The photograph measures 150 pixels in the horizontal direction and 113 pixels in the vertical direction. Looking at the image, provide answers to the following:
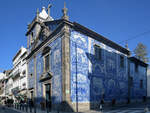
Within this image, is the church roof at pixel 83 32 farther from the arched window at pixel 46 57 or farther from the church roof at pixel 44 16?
the church roof at pixel 44 16

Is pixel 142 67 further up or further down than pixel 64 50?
further down

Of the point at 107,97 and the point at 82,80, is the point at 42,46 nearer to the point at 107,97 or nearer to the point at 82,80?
the point at 82,80

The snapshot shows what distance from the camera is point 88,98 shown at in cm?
1484

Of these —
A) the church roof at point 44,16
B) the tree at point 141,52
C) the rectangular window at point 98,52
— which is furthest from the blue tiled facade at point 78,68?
the tree at point 141,52

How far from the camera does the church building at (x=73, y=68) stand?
13781mm

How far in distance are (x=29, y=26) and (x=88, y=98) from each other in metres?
15.3

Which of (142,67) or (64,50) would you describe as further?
(142,67)

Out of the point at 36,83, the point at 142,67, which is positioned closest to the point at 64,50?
the point at 36,83

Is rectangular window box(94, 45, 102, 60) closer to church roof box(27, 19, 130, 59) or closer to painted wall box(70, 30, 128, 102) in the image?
painted wall box(70, 30, 128, 102)

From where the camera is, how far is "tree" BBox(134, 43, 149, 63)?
38.0 m

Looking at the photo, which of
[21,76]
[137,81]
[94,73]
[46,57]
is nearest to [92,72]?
[94,73]

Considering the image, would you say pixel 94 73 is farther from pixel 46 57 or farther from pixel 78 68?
pixel 46 57

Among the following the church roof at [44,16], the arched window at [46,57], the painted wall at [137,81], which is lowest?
the painted wall at [137,81]

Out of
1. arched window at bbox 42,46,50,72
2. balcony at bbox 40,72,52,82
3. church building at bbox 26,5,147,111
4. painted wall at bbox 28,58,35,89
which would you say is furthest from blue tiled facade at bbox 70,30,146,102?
painted wall at bbox 28,58,35,89
